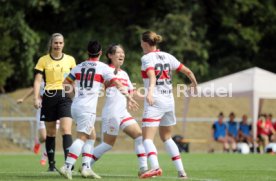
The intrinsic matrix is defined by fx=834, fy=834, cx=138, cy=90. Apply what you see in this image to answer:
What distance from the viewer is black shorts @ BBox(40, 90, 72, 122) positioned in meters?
13.8

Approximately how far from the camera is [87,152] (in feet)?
41.0

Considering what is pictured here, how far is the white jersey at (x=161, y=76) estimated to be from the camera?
12312 millimetres

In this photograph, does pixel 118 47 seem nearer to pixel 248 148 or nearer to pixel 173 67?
pixel 173 67

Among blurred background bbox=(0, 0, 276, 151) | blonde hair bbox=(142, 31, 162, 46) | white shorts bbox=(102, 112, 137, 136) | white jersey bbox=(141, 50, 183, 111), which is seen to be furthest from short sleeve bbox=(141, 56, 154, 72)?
blurred background bbox=(0, 0, 276, 151)

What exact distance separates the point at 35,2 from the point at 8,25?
166cm

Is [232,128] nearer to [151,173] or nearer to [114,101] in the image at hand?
[114,101]

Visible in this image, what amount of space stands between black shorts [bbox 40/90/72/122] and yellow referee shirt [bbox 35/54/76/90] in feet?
0.38

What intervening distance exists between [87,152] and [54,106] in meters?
1.60

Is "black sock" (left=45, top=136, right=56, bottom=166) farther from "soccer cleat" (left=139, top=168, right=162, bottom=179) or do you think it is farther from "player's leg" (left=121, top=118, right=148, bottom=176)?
"soccer cleat" (left=139, top=168, right=162, bottom=179)

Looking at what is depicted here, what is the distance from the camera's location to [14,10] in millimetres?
39781

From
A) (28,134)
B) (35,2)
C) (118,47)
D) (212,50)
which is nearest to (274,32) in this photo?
(212,50)

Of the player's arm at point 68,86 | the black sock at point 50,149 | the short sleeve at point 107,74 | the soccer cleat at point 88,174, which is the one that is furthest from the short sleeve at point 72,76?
the black sock at point 50,149

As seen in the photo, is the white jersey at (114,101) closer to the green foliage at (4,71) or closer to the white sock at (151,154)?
the white sock at (151,154)

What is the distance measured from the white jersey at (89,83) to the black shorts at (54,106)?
4.86 feet
